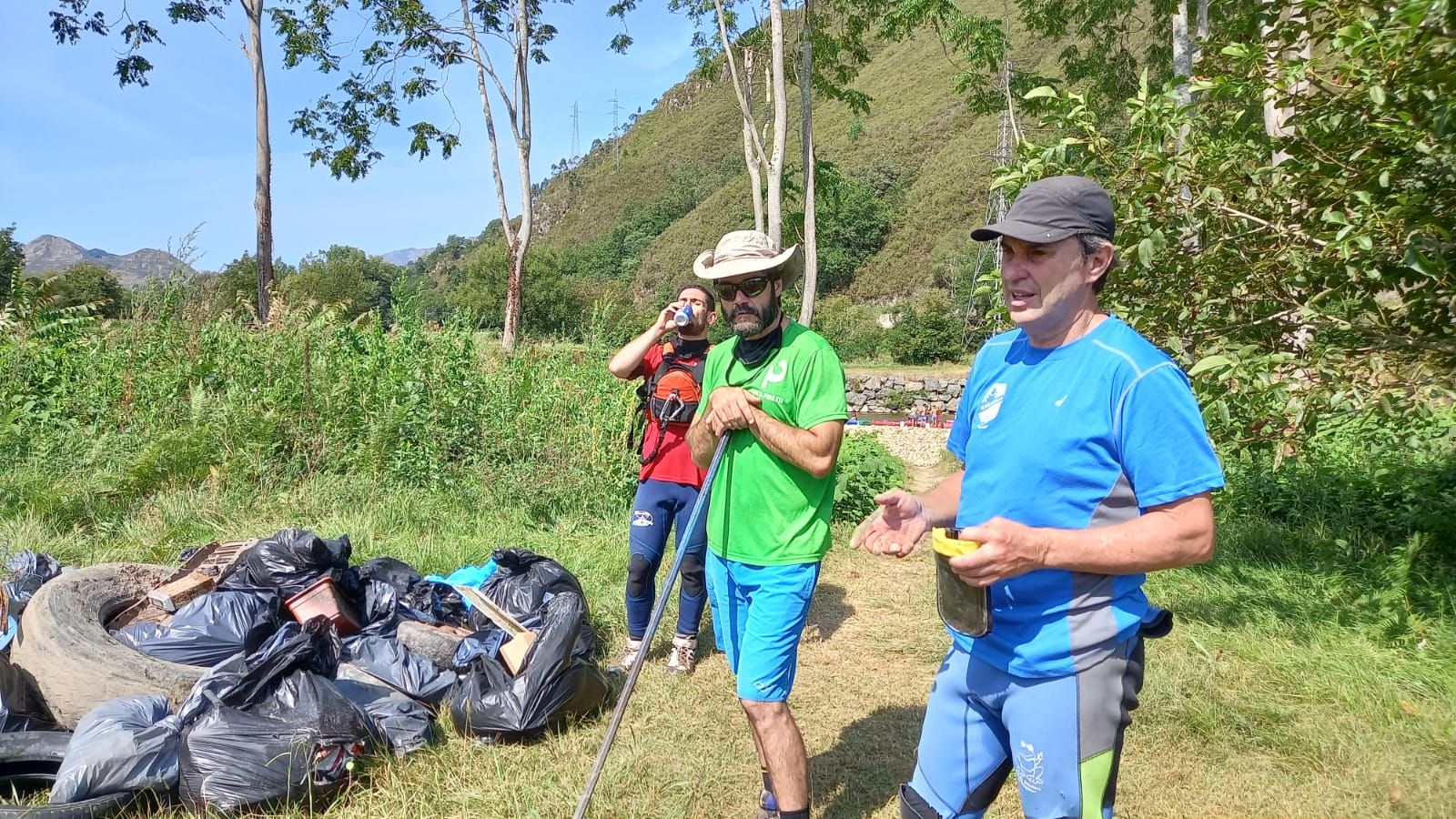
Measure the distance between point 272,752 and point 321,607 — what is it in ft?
4.62

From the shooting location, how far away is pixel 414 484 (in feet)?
22.9

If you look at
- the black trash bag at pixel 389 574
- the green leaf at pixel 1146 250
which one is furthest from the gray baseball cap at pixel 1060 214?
the black trash bag at pixel 389 574

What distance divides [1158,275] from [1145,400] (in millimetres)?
3660

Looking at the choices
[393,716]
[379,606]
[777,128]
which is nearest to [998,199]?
[777,128]

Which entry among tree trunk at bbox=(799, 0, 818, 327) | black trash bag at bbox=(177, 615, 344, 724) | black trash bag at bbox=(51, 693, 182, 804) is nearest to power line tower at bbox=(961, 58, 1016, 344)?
tree trunk at bbox=(799, 0, 818, 327)

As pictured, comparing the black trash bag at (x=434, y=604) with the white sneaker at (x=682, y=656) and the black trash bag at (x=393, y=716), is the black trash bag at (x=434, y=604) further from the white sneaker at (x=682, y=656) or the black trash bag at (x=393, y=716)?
the white sneaker at (x=682, y=656)

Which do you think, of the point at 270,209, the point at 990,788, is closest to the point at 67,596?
the point at 990,788

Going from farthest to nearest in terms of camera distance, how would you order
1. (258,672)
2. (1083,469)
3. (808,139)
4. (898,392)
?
(898,392), (808,139), (258,672), (1083,469)

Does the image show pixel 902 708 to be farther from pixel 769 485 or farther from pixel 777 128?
pixel 777 128

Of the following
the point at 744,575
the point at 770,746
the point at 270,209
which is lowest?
the point at 770,746

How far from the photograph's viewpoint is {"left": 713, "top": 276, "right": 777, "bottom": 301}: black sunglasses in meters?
2.83

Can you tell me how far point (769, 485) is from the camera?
2.76m

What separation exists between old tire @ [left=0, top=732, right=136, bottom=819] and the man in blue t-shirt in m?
2.64

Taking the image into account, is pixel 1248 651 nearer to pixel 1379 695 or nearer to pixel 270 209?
pixel 1379 695
